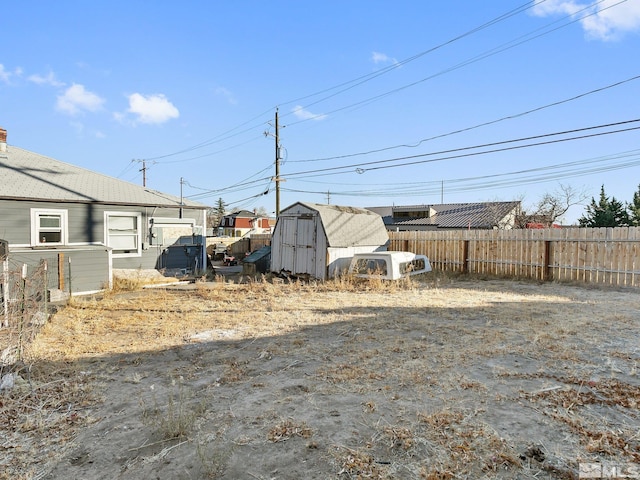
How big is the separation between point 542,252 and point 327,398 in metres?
11.5

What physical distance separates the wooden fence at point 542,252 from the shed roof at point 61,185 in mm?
10441

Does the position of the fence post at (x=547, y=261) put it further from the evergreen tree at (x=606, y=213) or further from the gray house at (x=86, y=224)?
the evergreen tree at (x=606, y=213)

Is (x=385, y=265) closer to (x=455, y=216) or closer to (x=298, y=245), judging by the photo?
(x=298, y=245)

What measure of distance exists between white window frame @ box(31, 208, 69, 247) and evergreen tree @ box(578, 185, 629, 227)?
3374 centimetres

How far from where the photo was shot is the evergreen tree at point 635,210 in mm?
26317

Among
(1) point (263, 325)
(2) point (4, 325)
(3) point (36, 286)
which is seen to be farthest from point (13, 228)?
(1) point (263, 325)

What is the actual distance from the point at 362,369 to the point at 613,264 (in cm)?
1058

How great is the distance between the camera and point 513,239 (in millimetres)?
12992

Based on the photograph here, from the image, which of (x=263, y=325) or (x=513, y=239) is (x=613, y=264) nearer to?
(x=513, y=239)

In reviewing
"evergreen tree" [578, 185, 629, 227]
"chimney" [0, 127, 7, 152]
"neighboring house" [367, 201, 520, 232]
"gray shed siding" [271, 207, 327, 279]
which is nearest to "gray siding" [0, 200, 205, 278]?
"gray shed siding" [271, 207, 327, 279]

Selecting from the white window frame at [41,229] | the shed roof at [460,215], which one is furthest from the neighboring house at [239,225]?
the white window frame at [41,229]

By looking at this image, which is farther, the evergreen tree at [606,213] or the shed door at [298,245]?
the evergreen tree at [606,213]

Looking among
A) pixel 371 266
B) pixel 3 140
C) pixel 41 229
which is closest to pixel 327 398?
pixel 371 266

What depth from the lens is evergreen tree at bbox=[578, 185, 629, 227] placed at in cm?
2730
